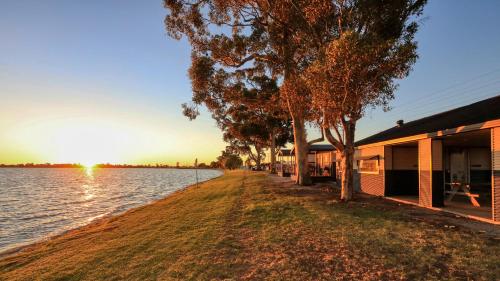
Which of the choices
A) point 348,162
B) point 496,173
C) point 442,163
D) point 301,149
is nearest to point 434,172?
point 442,163

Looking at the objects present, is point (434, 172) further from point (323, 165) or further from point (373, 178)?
point (323, 165)

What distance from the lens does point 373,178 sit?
669 inches

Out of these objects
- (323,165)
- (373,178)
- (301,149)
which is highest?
(301,149)

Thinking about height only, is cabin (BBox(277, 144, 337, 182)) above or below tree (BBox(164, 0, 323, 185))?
below

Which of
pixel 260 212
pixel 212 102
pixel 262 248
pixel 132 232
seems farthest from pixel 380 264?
pixel 212 102

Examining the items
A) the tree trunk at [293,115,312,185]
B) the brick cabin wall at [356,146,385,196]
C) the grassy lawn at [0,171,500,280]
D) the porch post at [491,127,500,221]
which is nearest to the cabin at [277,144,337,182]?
the tree trunk at [293,115,312,185]

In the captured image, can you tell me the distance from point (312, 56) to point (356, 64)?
4.21 meters

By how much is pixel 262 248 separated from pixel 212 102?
17.6m

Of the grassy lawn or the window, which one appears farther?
the window

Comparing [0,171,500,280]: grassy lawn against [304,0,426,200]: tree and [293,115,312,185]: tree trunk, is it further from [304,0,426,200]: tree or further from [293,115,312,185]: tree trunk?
[293,115,312,185]: tree trunk

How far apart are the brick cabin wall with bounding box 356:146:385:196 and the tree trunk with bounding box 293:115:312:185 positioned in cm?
396

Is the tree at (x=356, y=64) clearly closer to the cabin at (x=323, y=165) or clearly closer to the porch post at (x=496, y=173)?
the porch post at (x=496, y=173)

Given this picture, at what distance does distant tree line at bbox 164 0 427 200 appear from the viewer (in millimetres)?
11266

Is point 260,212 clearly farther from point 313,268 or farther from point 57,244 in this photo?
point 57,244
